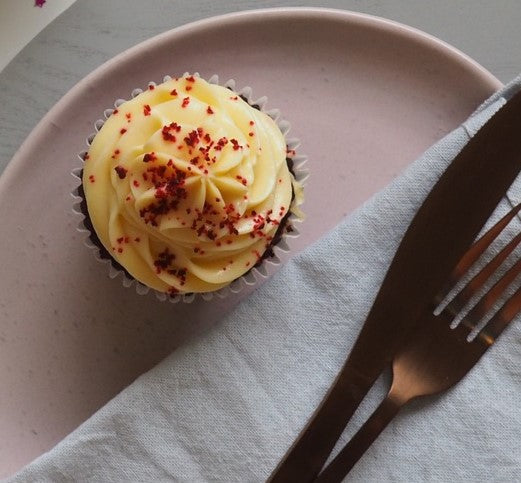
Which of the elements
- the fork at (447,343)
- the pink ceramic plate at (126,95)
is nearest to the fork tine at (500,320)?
the fork at (447,343)

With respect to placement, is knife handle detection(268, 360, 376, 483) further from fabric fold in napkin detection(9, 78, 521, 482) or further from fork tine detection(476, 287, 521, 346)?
fork tine detection(476, 287, 521, 346)

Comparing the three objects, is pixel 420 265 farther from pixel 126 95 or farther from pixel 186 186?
pixel 126 95

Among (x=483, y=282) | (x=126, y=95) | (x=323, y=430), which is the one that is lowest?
(x=323, y=430)

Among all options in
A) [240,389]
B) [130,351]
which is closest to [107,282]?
[130,351]

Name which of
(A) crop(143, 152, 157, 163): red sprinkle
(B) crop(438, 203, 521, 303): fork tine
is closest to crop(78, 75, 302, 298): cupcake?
(A) crop(143, 152, 157, 163): red sprinkle

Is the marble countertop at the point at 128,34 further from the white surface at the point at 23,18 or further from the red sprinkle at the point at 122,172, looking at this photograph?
the red sprinkle at the point at 122,172

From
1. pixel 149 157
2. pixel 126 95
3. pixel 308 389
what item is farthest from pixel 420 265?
pixel 126 95
